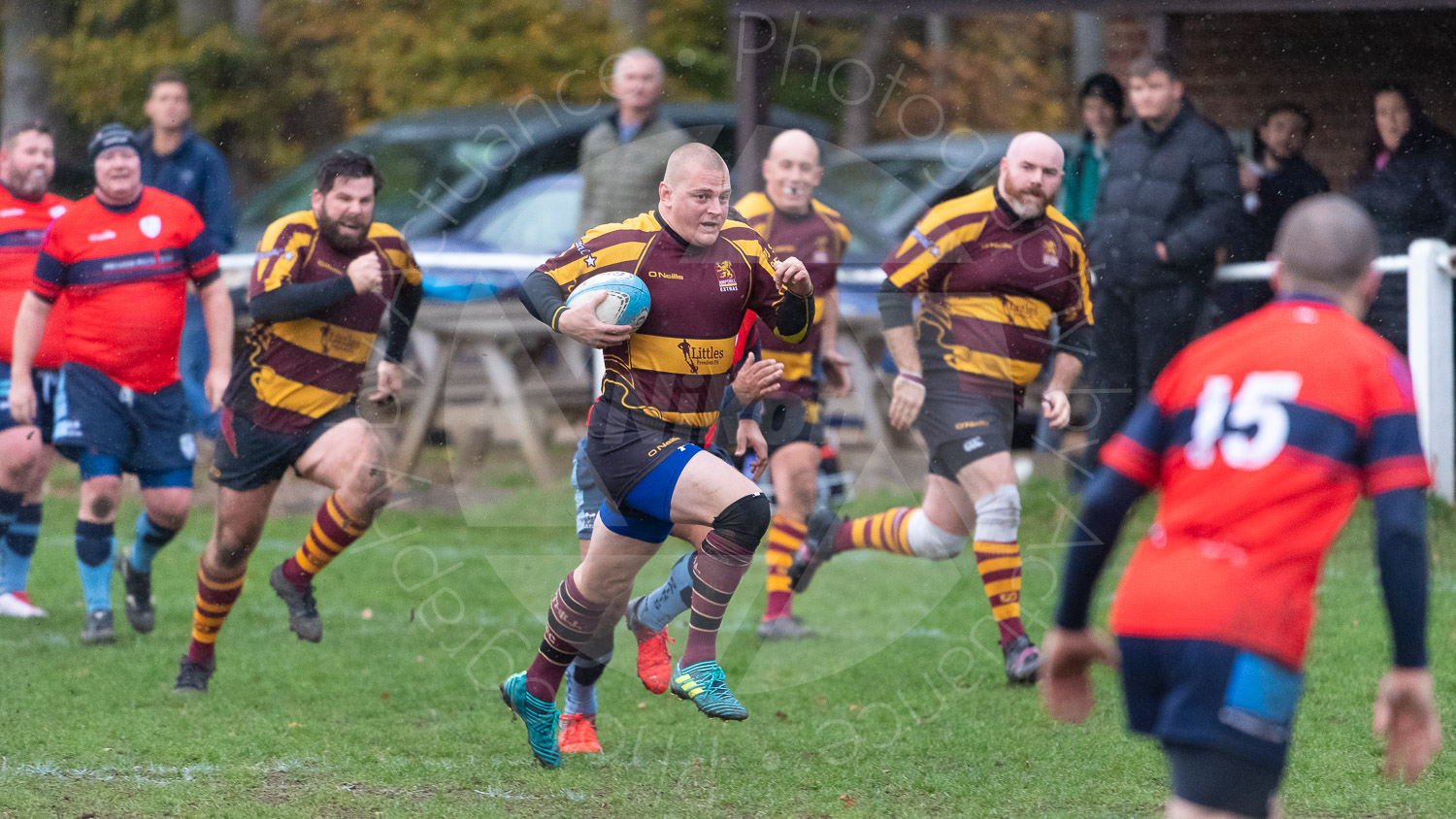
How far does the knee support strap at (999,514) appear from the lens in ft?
19.2

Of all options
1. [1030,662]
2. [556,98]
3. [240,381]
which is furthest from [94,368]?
[556,98]

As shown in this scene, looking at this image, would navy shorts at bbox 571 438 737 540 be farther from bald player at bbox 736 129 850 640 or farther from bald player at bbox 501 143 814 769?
bald player at bbox 736 129 850 640

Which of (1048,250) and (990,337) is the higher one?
(1048,250)

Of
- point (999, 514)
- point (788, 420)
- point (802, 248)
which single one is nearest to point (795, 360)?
point (788, 420)

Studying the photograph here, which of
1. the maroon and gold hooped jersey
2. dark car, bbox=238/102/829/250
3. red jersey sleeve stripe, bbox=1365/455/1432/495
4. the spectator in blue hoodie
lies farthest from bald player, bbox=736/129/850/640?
red jersey sleeve stripe, bbox=1365/455/1432/495

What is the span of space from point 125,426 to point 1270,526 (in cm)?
516

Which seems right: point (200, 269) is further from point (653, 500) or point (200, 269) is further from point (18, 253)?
point (653, 500)

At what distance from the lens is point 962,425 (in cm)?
591

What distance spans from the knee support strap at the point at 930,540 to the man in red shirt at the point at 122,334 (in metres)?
2.82

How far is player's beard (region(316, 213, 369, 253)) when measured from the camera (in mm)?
5727

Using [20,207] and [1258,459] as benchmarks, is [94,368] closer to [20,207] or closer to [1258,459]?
[20,207]

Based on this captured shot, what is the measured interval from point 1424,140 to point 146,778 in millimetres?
6401

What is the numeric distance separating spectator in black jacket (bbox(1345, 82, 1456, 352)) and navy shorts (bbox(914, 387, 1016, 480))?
A: 2992 millimetres

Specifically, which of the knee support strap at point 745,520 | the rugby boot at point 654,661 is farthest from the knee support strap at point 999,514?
the knee support strap at point 745,520
